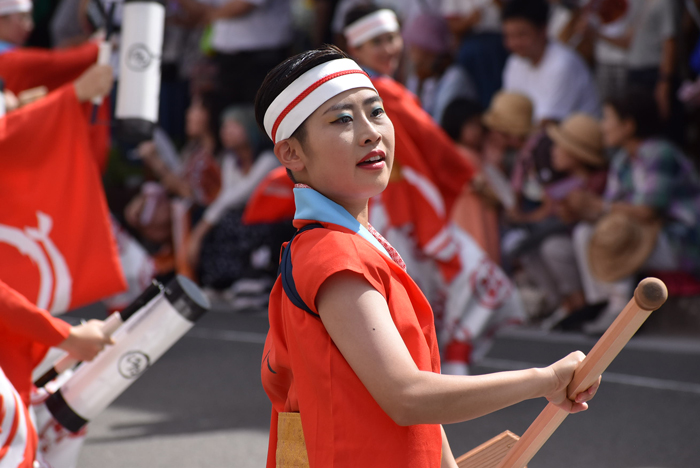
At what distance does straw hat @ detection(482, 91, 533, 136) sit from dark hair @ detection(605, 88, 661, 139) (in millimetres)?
864

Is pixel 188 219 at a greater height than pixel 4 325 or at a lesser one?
lesser

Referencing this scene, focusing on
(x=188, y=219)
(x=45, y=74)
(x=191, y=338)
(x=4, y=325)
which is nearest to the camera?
(x=4, y=325)

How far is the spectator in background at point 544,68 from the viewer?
652 centimetres

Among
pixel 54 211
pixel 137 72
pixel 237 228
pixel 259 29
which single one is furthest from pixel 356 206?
pixel 259 29

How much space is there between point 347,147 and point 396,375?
1.30ft

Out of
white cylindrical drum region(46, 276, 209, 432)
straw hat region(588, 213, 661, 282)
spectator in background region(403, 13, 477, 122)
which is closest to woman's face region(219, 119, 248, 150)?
spectator in background region(403, 13, 477, 122)

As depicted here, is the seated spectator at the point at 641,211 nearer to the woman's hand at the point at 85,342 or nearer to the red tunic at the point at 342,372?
the woman's hand at the point at 85,342

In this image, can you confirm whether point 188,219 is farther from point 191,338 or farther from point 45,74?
point 45,74

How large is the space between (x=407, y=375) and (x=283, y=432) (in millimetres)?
303

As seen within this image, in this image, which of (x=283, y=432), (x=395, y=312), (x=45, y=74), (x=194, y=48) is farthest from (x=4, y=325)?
(x=194, y=48)

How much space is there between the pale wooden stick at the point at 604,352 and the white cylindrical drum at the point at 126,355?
57.2 inches

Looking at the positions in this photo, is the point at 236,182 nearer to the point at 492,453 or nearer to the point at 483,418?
the point at 483,418

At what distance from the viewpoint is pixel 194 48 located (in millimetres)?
9609

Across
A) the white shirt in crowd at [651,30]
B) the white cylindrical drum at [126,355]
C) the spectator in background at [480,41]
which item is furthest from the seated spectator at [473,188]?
the white cylindrical drum at [126,355]
